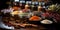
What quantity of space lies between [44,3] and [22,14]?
0.40 meters

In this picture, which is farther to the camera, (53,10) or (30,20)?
(53,10)

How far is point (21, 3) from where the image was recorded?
90.8 inches

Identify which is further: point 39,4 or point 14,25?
point 39,4

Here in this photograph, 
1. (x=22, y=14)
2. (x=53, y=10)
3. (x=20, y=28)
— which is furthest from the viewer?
(x=53, y=10)

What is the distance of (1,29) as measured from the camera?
1879 mm

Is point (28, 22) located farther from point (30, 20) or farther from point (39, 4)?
point (39, 4)

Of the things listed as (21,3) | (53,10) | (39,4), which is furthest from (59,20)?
(21,3)

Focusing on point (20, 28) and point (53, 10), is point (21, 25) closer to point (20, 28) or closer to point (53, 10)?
point (20, 28)

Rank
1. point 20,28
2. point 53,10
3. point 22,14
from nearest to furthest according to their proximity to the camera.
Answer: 1. point 20,28
2. point 22,14
3. point 53,10

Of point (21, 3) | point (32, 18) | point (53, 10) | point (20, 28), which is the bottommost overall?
point (20, 28)

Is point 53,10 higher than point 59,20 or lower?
higher

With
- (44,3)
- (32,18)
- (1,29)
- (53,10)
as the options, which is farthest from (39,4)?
(1,29)

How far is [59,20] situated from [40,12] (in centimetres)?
32

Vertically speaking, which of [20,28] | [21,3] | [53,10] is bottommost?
[20,28]
